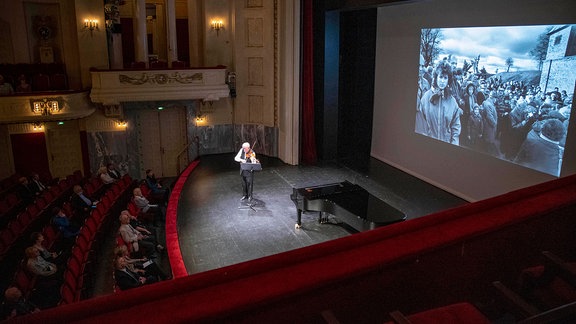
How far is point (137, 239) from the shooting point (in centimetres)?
725

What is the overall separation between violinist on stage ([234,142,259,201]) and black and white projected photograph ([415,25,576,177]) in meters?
4.43

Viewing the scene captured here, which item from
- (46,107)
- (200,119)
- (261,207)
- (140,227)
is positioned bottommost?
(261,207)

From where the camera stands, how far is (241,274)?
46.0 inches

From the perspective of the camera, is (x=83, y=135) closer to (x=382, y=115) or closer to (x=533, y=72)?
(x=382, y=115)

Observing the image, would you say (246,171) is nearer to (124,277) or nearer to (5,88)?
→ (124,277)

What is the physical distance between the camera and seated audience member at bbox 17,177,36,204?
9.21 m

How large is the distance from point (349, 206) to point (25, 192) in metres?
6.41

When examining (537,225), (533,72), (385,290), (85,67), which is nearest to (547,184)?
(537,225)

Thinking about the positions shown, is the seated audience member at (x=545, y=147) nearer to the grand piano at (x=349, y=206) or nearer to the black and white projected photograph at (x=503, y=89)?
the black and white projected photograph at (x=503, y=89)

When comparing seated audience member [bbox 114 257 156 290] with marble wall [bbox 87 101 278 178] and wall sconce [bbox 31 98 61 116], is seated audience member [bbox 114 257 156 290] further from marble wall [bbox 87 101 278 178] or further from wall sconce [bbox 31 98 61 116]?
marble wall [bbox 87 101 278 178]

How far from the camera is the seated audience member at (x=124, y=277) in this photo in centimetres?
594

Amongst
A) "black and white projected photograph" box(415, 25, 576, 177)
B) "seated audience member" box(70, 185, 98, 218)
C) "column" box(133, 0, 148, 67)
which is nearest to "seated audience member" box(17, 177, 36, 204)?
"seated audience member" box(70, 185, 98, 218)

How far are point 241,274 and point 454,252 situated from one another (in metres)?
0.81

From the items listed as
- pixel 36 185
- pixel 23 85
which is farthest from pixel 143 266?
pixel 23 85
